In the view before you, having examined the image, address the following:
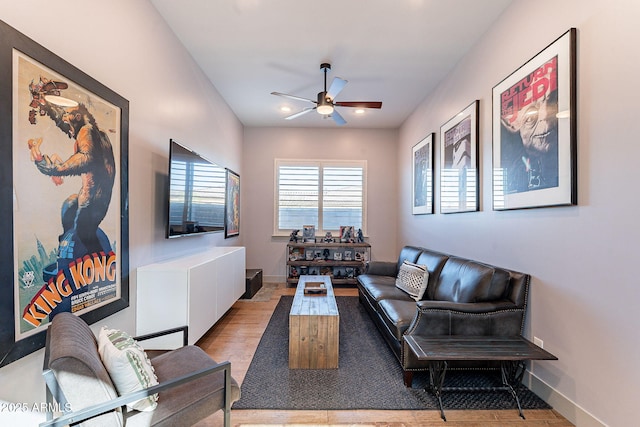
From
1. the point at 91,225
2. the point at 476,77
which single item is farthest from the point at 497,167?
the point at 91,225

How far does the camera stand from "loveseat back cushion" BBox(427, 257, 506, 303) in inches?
92.7

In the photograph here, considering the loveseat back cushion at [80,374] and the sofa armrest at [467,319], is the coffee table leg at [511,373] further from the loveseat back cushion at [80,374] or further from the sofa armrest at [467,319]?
the loveseat back cushion at [80,374]

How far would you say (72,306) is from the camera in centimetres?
164

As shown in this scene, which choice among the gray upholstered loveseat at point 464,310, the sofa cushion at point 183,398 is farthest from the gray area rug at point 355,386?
the sofa cushion at point 183,398

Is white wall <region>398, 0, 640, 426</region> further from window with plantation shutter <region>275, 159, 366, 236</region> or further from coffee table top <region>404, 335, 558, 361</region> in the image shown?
window with plantation shutter <region>275, 159, 366, 236</region>

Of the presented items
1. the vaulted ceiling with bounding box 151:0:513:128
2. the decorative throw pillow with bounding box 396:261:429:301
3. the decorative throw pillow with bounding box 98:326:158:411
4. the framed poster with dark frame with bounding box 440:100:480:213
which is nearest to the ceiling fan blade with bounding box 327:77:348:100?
the vaulted ceiling with bounding box 151:0:513:128

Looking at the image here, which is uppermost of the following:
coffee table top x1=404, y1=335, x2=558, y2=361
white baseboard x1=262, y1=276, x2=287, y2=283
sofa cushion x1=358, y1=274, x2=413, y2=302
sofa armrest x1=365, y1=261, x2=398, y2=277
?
sofa armrest x1=365, y1=261, x2=398, y2=277

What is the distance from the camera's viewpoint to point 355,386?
7.22 feet

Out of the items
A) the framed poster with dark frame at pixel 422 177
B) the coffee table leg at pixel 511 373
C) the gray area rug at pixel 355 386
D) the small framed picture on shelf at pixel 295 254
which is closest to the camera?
the gray area rug at pixel 355 386

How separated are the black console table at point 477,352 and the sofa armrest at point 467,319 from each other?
0.06 m

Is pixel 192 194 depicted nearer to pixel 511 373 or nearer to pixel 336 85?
pixel 336 85

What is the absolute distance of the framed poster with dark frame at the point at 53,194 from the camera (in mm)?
1282

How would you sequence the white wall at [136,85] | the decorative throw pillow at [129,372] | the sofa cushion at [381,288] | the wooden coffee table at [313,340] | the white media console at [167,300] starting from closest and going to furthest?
the decorative throw pillow at [129,372], the white wall at [136,85], the white media console at [167,300], the wooden coffee table at [313,340], the sofa cushion at [381,288]

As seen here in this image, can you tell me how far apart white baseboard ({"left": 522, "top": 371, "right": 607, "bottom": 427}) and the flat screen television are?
3.27 metres
